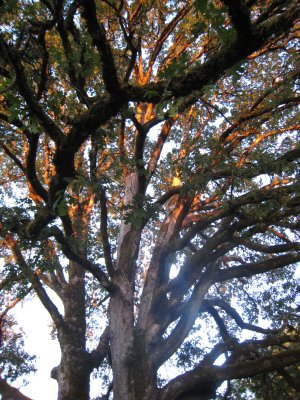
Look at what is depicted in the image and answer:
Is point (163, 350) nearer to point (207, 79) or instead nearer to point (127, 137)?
point (207, 79)

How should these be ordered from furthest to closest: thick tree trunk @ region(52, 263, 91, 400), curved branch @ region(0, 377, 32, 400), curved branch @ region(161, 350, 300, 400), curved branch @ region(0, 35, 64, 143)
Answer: thick tree trunk @ region(52, 263, 91, 400), curved branch @ region(0, 377, 32, 400), curved branch @ region(161, 350, 300, 400), curved branch @ region(0, 35, 64, 143)

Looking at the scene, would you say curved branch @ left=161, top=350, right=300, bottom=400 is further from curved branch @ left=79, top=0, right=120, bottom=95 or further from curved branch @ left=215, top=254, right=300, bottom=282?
curved branch @ left=79, top=0, right=120, bottom=95

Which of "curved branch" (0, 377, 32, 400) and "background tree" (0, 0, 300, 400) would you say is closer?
"background tree" (0, 0, 300, 400)

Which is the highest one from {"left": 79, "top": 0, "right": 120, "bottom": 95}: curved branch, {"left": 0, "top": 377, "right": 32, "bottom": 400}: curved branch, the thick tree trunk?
{"left": 79, "top": 0, "right": 120, "bottom": 95}: curved branch

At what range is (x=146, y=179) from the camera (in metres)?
6.98

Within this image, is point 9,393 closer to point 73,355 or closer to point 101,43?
point 73,355

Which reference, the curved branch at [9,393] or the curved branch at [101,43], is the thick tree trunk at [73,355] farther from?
the curved branch at [101,43]

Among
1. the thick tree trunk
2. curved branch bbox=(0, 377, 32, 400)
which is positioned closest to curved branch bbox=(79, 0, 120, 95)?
the thick tree trunk

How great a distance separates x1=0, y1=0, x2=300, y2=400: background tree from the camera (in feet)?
11.5

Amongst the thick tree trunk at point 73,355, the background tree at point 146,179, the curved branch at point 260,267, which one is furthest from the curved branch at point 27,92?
the thick tree trunk at point 73,355

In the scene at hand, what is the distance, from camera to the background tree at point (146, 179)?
3.50 metres

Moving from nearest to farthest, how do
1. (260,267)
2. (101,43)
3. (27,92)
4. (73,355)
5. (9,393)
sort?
1. (101,43)
2. (27,92)
3. (9,393)
4. (260,267)
5. (73,355)

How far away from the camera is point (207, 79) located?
343 cm

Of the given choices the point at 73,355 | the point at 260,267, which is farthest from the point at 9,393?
the point at 260,267
